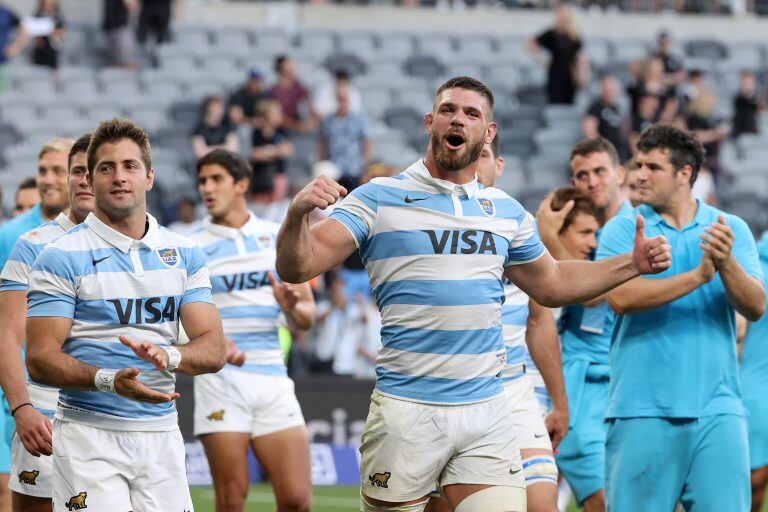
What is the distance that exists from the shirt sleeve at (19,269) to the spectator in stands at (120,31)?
14.8 m

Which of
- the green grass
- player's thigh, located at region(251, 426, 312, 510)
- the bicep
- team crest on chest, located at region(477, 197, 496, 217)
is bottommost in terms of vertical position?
the green grass

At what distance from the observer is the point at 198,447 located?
14.6 meters

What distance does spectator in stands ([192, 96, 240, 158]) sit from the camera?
1833 centimetres

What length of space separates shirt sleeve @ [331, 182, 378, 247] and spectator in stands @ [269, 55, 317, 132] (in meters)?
14.0

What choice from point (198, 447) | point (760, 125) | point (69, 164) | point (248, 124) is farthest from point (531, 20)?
point (69, 164)

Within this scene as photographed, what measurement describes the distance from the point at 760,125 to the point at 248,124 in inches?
386

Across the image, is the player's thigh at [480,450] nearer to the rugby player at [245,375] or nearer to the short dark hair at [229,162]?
the rugby player at [245,375]

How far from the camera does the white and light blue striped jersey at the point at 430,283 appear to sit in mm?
6379

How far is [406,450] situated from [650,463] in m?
1.67

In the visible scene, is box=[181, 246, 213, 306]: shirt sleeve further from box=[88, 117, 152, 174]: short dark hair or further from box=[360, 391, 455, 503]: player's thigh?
box=[360, 391, 455, 503]: player's thigh

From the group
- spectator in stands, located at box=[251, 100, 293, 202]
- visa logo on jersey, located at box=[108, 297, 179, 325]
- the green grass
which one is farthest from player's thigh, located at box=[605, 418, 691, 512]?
spectator in stands, located at box=[251, 100, 293, 202]

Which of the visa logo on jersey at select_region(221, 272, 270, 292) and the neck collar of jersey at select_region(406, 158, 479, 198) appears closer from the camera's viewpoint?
the neck collar of jersey at select_region(406, 158, 479, 198)

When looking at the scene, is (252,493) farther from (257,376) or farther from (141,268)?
(141,268)

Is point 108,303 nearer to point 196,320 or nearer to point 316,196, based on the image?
point 196,320
